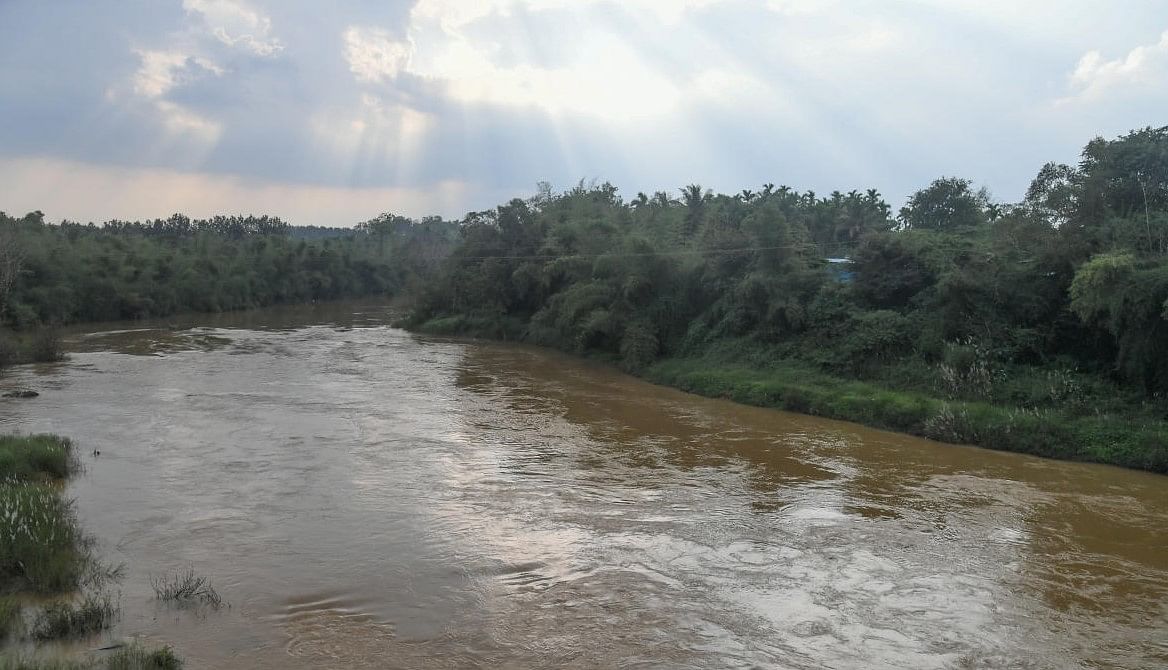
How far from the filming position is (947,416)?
19.2 m

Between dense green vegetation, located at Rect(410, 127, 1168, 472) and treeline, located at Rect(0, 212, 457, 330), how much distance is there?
26618mm

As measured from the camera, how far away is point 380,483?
48.9ft

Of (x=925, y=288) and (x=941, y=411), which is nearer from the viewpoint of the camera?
(x=941, y=411)

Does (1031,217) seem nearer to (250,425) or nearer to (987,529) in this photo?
(987,529)

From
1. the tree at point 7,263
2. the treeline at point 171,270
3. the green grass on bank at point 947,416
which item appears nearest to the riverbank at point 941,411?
the green grass on bank at point 947,416

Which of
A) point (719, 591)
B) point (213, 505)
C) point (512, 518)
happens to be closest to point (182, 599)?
point (213, 505)

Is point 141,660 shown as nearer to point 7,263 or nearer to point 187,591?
point 187,591

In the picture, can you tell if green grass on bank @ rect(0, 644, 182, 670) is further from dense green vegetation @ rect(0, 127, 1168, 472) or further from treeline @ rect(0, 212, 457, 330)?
treeline @ rect(0, 212, 457, 330)

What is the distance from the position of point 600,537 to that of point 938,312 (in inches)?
590

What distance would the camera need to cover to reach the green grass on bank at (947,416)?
16688mm

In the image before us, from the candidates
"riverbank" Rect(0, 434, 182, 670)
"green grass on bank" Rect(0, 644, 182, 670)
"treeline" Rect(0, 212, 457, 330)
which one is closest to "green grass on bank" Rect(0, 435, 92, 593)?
"riverbank" Rect(0, 434, 182, 670)

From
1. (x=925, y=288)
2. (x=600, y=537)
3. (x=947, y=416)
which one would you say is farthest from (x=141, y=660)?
(x=925, y=288)

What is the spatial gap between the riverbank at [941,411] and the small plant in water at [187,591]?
16.0m

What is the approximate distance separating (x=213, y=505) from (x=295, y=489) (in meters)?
1.45
